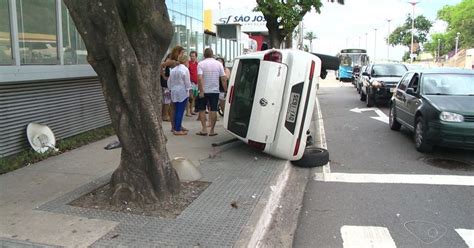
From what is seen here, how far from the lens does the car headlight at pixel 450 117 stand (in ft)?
26.0

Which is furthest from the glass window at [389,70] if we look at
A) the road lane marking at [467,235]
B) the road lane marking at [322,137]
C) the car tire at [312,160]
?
the road lane marking at [467,235]

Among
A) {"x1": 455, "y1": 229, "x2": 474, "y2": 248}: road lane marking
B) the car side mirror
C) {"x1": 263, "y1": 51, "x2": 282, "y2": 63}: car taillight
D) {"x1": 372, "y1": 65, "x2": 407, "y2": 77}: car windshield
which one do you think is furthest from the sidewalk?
{"x1": 372, "y1": 65, "x2": 407, "y2": 77}: car windshield

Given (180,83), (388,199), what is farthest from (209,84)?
(388,199)

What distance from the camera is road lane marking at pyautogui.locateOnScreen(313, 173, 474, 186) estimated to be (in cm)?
678

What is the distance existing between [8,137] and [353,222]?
5.18 meters

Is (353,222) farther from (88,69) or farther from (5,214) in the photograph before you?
Answer: (88,69)

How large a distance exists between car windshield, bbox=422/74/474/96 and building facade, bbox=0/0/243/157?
6.78 metres

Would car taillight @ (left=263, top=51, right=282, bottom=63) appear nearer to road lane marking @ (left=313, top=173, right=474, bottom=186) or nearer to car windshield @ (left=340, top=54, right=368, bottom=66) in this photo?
road lane marking @ (left=313, top=173, right=474, bottom=186)

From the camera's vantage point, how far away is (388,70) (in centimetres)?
1836

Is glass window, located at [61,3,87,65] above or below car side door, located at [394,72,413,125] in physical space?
above

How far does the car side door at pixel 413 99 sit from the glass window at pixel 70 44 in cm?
674

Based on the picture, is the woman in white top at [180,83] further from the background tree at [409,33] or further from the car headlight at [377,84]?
the background tree at [409,33]

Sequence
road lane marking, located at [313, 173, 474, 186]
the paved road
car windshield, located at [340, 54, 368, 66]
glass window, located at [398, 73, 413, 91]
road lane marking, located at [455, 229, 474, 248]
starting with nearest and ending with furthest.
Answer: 1. road lane marking, located at [455, 229, 474, 248]
2. the paved road
3. road lane marking, located at [313, 173, 474, 186]
4. glass window, located at [398, 73, 413, 91]
5. car windshield, located at [340, 54, 368, 66]

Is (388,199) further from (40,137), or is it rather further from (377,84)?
(377,84)
